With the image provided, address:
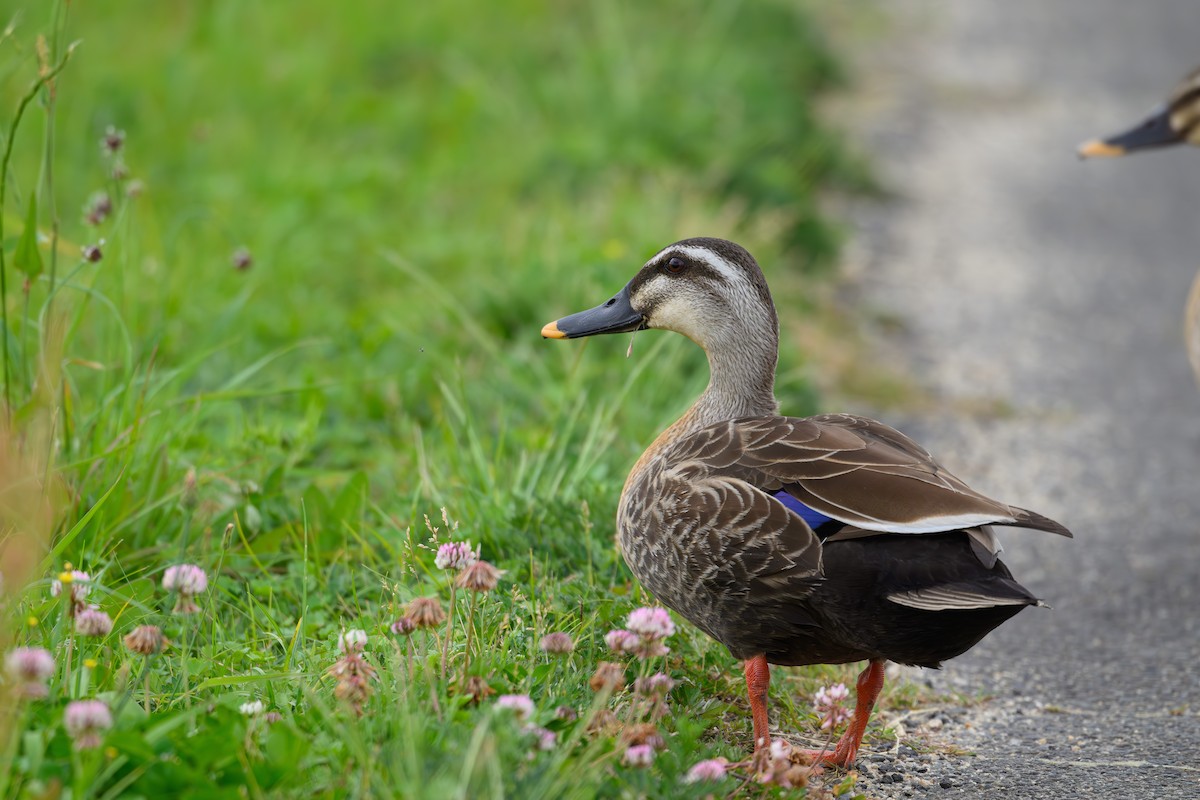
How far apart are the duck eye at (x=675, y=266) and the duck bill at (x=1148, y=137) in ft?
10.0

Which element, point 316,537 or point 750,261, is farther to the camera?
point 316,537

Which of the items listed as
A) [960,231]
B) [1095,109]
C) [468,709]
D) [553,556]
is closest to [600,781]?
[468,709]

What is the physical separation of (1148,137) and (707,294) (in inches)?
125

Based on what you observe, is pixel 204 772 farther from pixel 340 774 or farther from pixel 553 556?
pixel 553 556

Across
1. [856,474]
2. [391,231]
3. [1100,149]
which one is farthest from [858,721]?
[391,231]

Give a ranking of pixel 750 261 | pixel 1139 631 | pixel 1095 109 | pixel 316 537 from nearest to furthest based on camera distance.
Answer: pixel 750 261 → pixel 316 537 → pixel 1139 631 → pixel 1095 109

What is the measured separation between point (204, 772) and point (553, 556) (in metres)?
1.55

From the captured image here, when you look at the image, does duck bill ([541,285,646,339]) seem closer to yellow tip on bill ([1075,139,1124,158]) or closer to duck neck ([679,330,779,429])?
duck neck ([679,330,779,429])

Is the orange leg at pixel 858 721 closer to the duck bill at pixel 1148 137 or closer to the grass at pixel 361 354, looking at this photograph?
the grass at pixel 361 354

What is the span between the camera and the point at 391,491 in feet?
15.1

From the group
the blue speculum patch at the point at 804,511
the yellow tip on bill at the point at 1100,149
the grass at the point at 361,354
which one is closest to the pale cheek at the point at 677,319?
the grass at the point at 361,354

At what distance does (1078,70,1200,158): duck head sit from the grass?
1.64 meters

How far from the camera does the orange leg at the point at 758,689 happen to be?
331 cm

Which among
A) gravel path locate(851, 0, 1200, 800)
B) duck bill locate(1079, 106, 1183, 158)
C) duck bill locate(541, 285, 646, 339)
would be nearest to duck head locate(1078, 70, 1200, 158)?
duck bill locate(1079, 106, 1183, 158)
